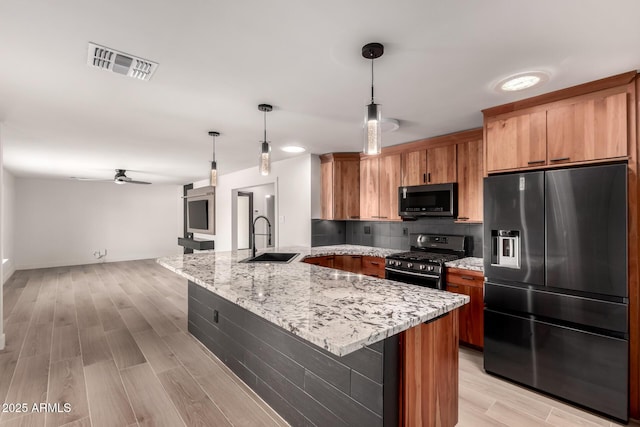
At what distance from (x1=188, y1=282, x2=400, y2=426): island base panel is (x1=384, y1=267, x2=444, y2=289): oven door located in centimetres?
176

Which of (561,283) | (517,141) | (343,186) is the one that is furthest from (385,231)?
(561,283)

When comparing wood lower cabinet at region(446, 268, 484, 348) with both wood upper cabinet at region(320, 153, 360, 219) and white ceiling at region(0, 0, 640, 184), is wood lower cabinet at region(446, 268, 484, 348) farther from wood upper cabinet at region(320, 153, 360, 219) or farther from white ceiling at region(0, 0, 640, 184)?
wood upper cabinet at region(320, 153, 360, 219)

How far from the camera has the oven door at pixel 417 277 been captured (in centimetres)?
304

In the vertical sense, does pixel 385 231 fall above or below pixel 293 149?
below

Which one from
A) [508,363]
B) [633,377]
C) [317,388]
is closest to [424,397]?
[317,388]

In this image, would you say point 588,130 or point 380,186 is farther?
point 380,186

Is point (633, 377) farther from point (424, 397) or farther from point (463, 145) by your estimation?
point (463, 145)

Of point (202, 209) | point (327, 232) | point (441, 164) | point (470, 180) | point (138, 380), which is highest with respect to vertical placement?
point (441, 164)

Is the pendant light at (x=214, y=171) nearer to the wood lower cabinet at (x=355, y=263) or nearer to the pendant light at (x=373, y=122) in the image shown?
the wood lower cabinet at (x=355, y=263)

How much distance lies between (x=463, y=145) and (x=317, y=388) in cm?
280

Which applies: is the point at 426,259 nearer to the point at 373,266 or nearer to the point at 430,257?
the point at 430,257

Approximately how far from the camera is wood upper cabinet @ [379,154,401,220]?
3914 millimetres

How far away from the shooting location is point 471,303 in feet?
9.35

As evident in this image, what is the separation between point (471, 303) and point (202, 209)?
Answer: 6.12m
